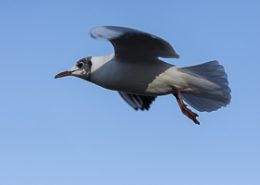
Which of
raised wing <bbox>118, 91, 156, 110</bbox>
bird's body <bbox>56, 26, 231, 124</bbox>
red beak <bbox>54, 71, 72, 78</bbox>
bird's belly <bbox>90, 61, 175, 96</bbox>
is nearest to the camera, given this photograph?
bird's body <bbox>56, 26, 231, 124</bbox>

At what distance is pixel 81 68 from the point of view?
8.55m

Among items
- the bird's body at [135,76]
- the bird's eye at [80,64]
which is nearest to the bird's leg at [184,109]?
the bird's body at [135,76]

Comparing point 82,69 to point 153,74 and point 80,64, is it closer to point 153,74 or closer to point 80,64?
point 80,64

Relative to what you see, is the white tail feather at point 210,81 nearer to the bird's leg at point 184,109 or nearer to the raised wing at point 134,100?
the bird's leg at point 184,109

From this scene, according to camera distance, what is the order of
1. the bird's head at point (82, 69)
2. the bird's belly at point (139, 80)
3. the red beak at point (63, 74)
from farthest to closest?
the red beak at point (63, 74), the bird's head at point (82, 69), the bird's belly at point (139, 80)

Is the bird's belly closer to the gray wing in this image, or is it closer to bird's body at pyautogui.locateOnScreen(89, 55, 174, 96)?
bird's body at pyautogui.locateOnScreen(89, 55, 174, 96)

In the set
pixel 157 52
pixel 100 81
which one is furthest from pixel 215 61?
pixel 100 81

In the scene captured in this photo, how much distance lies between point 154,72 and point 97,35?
1.24 meters

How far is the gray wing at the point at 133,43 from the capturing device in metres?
6.97

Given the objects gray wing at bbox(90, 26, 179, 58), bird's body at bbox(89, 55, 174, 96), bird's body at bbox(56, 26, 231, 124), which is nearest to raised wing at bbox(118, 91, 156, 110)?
bird's body at bbox(56, 26, 231, 124)

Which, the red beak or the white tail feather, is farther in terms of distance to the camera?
the red beak

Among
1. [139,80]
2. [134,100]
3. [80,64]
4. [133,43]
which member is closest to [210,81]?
[139,80]

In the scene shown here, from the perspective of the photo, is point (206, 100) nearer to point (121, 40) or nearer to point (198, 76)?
point (198, 76)

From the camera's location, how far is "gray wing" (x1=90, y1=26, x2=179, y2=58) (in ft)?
22.9
